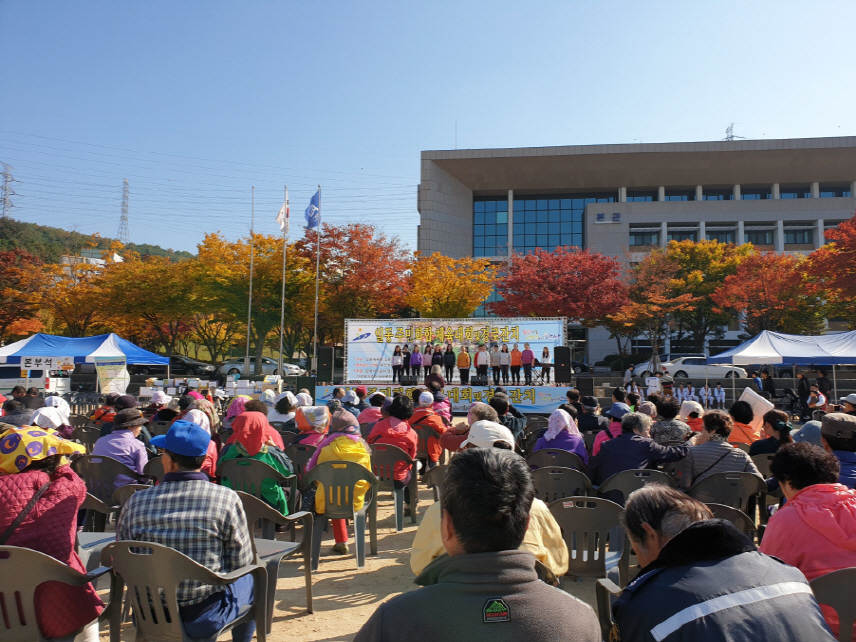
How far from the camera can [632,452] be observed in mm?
4762

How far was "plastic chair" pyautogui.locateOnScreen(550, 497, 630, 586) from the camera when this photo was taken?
362cm

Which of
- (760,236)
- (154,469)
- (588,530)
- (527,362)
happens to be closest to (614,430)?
(588,530)

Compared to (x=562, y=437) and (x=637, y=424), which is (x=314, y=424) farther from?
(x=637, y=424)

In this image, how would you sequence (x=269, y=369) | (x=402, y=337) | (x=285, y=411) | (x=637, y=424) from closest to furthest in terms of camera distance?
(x=637, y=424) < (x=285, y=411) < (x=402, y=337) < (x=269, y=369)

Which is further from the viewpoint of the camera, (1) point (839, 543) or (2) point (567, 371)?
(2) point (567, 371)

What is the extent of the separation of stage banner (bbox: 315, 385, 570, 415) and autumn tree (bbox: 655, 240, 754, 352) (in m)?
15.5

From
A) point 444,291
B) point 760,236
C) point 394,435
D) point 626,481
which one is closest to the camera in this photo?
point 626,481

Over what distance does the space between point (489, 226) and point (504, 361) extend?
24.3m

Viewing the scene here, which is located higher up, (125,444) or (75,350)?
(75,350)

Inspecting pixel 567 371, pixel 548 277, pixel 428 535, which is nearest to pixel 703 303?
pixel 548 277

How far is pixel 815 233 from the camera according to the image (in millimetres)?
38562

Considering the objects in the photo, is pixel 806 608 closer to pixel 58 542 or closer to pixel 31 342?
pixel 58 542

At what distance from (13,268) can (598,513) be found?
3318 cm

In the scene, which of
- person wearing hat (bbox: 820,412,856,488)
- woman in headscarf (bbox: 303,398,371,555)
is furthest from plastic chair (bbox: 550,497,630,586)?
woman in headscarf (bbox: 303,398,371,555)
